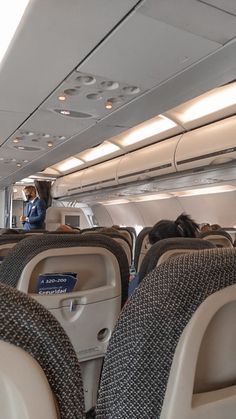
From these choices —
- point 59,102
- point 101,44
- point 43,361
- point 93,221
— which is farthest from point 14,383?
point 93,221

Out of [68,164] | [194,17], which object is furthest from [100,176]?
[194,17]

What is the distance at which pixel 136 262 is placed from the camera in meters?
4.09

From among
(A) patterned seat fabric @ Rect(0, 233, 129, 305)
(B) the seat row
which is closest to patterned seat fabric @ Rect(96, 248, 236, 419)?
(B) the seat row

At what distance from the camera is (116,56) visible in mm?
3242

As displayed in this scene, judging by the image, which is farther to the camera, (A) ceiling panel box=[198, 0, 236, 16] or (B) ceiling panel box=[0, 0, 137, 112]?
(B) ceiling panel box=[0, 0, 137, 112]

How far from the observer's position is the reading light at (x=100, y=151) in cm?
967

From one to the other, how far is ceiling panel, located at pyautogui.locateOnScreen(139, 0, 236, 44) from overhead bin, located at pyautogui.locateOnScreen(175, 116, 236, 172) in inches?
119

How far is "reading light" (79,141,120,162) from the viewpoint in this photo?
967 cm

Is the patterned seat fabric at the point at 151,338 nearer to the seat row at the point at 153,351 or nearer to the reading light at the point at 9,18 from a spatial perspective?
the seat row at the point at 153,351

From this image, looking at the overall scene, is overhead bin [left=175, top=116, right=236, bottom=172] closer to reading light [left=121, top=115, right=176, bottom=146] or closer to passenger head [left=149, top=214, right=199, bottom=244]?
reading light [left=121, top=115, right=176, bottom=146]

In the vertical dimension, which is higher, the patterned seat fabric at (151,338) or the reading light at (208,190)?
the reading light at (208,190)

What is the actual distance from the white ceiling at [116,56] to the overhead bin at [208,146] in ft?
4.42

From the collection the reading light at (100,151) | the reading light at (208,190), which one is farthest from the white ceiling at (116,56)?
the reading light at (100,151)

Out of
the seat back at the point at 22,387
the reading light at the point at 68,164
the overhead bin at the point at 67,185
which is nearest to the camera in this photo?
the seat back at the point at 22,387
